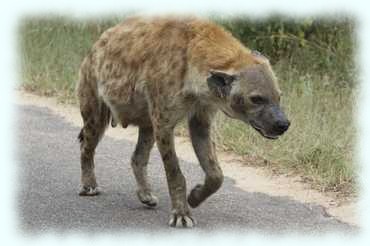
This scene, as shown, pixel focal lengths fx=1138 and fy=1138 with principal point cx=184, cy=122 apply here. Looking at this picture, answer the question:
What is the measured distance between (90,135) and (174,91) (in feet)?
3.45

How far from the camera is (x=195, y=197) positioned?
290 inches

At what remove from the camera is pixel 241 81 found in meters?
6.89

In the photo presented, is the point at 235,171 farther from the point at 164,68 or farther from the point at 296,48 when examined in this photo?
the point at 296,48

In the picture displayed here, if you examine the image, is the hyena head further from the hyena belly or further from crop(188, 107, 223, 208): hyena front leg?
the hyena belly

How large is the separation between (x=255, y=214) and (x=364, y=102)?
2899mm

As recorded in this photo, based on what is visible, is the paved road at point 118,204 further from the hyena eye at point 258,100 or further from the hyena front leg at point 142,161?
the hyena eye at point 258,100

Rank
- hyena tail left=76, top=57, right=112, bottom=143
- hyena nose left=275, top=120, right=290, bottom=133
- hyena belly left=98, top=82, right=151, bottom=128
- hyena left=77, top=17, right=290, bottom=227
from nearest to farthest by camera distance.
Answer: hyena nose left=275, top=120, right=290, bottom=133 → hyena left=77, top=17, right=290, bottom=227 → hyena belly left=98, top=82, right=151, bottom=128 → hyena tail left=76, top=57, right=112, bottom=143

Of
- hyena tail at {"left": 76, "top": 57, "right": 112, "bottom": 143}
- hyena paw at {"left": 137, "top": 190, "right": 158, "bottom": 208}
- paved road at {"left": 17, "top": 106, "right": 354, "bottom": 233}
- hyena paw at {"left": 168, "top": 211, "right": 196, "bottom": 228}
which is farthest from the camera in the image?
hyena tail at {"left": 76, "top": 57, "right": 112, "bottom": 143}

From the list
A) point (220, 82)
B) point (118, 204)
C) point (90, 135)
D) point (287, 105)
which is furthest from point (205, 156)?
point (287, 105)

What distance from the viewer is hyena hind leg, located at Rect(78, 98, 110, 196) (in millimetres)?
7887

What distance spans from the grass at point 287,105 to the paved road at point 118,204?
524 mm

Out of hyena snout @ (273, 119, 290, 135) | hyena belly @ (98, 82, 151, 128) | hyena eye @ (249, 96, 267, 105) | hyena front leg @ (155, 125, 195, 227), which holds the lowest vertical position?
hyena front leg @ (155, 125, 195, 227)

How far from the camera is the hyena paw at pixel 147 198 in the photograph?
7.62 metres

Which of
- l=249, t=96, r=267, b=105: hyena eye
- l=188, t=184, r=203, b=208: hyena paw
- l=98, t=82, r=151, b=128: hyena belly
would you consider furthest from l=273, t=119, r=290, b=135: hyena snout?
l=98, t=82, r=151, b=128: hyena belly
